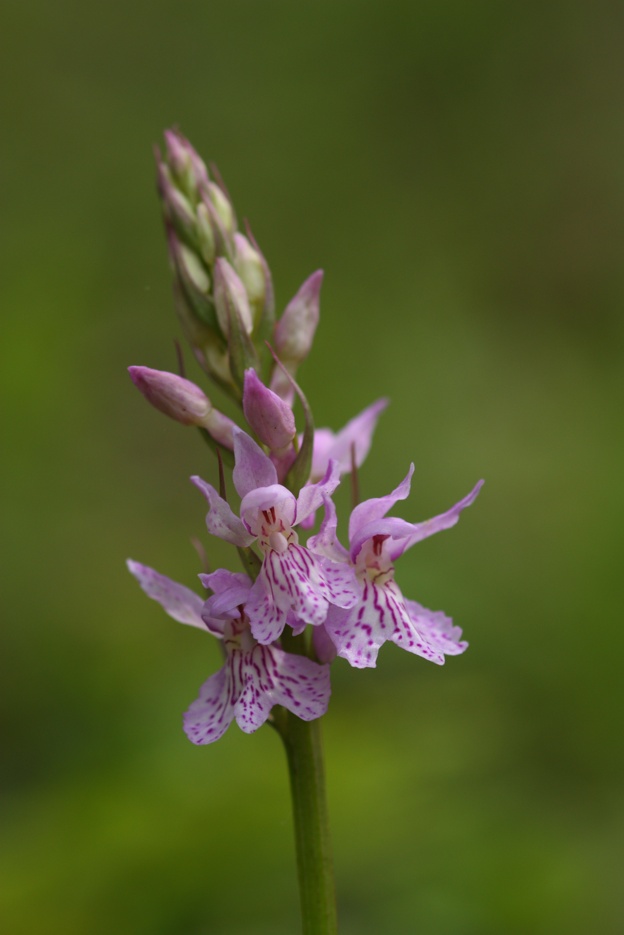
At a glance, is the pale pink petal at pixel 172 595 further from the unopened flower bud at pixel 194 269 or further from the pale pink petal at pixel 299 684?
the unopened flower bud at pixel 194 269

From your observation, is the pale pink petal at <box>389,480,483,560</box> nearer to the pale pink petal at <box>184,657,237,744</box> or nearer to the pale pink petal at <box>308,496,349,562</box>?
the pale pink petal at <box>308,496,349,562</box>

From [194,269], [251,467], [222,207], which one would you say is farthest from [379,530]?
[222,207]

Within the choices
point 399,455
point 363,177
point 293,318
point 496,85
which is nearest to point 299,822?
point 293,318

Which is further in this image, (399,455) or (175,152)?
(399,455)

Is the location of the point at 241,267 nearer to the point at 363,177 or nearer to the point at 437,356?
the point at 437,356

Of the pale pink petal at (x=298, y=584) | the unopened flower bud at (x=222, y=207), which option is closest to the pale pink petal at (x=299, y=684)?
the pale pink petal at (x=298, y=584)

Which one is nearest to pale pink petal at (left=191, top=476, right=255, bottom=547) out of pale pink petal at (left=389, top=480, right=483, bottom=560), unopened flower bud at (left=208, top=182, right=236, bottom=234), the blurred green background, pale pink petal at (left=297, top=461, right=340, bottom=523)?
pale pink petal at (left=297, top=461, right=340, bottom=523)

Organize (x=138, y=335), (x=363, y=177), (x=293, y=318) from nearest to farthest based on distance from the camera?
(x=293, y=318)
(x=138, y=335)
(x=363, y=177)

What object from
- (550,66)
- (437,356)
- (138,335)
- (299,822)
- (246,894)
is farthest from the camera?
(550,66)
